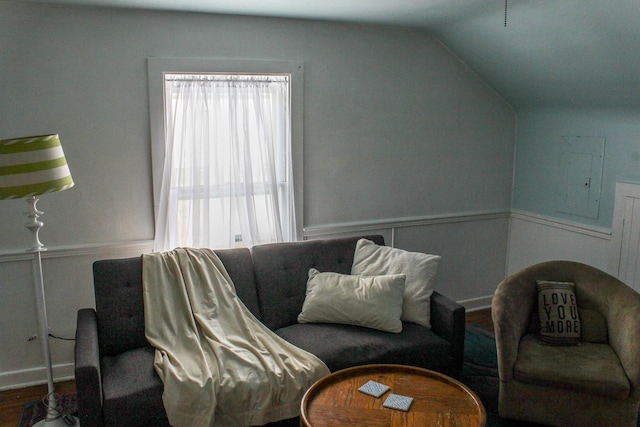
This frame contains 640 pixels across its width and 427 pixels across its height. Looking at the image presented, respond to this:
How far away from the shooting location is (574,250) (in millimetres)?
3988

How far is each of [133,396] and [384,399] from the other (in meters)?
1.10

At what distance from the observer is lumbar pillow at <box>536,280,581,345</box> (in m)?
2.93

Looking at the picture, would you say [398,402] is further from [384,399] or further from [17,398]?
[17,398]

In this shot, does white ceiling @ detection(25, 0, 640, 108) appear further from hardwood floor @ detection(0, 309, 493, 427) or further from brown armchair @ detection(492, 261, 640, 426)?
hardwood floor @ detection(0, 309, 493, 427)

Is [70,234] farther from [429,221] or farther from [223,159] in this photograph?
[429,221]

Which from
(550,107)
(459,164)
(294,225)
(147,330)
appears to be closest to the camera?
(147,330)

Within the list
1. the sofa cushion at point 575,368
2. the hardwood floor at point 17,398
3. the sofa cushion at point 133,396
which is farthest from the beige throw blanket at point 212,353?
the sofa cushion at point 575,368

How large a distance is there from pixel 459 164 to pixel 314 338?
6.66 ft

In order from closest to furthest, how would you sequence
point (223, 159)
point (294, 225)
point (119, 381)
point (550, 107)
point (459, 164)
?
point (119, 381), point (223, 159), point (294, 225), point (550, 107), point (459, 164)

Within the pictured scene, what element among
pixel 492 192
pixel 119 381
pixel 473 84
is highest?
pixel 473 84

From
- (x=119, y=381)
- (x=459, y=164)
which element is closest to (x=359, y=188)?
(x=459, y=164)

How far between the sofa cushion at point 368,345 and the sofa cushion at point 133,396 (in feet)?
2.47

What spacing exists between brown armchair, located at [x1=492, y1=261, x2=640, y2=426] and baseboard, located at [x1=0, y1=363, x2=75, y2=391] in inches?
100

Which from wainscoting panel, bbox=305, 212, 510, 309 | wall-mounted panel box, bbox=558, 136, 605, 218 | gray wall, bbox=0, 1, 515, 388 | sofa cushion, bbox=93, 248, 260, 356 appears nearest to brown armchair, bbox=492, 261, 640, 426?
wall-mounted panel box, bbox=558, 136, 605, 218
